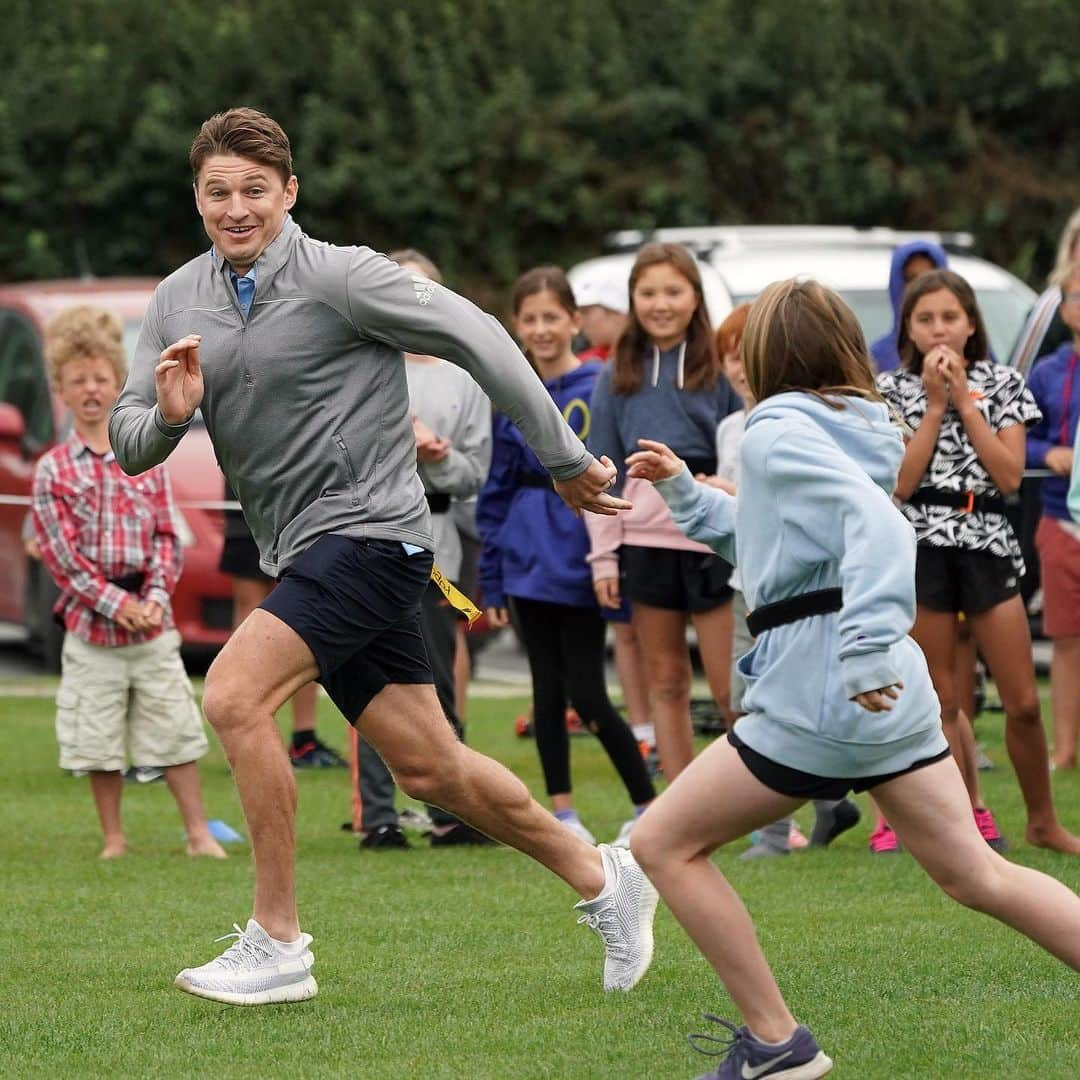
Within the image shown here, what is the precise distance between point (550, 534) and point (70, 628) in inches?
68.4

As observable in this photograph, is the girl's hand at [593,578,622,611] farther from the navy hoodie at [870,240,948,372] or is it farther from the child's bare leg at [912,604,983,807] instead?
the navy hoodie at [870,240,948,372]

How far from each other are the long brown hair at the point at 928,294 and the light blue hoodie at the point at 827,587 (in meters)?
2.91

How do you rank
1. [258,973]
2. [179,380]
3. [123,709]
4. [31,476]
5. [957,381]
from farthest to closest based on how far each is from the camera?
[31,476]
[123,709]
[957,381]
[258,973]
[179,380]

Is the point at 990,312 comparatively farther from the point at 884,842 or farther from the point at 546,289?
the point at 884,842

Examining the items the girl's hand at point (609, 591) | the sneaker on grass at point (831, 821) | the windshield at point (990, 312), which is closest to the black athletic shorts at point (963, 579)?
the sneaker on grass at point (831, 821)

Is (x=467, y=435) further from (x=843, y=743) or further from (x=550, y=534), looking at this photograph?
(x=843, y=743)

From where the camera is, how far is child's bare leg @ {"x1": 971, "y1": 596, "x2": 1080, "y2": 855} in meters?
7.43

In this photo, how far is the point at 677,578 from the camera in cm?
805

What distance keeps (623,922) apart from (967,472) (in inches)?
94.0

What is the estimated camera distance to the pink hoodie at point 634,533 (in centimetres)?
798

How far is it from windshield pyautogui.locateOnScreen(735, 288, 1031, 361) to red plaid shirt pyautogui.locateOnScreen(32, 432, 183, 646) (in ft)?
17.2

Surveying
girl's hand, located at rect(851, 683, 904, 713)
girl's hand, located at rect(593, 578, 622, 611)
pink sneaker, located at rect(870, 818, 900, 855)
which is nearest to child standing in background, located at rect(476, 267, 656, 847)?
girl's hand, located at rect(593, 578, 622, 611)

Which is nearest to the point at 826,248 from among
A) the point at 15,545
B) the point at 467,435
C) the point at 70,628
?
the point at 15,545

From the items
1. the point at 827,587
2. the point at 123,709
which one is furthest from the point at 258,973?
the point at 123,709
